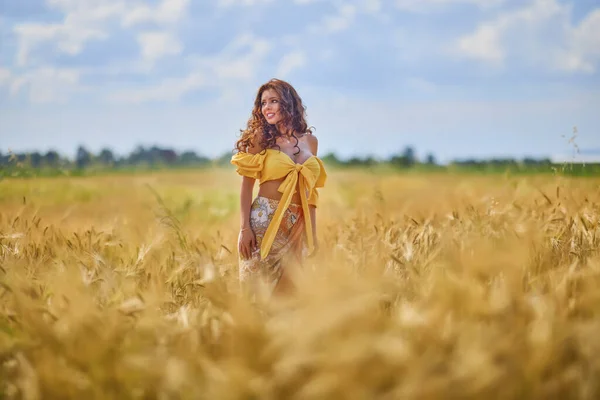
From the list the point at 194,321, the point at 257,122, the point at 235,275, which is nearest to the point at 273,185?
the point at 257,122

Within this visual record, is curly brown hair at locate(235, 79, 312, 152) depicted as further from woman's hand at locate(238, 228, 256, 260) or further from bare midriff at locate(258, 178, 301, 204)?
woman's hand at locate(238, 228, 256, 260)

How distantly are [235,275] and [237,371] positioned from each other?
7.97ft

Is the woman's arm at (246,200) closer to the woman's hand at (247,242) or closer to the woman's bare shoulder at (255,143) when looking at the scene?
the woman's hand at (247,242)

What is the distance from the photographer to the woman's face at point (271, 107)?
3.38 meters

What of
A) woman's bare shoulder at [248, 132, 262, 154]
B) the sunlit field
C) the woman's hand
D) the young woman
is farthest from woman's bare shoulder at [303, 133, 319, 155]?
the sunlit field

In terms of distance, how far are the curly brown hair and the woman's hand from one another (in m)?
0.49

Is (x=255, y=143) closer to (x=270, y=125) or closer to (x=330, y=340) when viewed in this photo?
(x=270, y=125)

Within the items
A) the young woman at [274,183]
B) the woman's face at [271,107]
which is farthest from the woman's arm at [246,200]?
the woman's face at [271,107]

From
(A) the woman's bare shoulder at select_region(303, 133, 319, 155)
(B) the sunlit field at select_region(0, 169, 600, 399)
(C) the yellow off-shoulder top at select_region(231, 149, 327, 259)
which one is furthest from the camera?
(A) the woman's bare shoulder at select_region(303, 133, 319, 155)

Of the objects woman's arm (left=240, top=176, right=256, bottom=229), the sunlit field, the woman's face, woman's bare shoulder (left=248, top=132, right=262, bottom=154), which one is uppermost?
the woman's face

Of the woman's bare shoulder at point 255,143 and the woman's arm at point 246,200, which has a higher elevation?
the woman's bare shoulder at point 255,143

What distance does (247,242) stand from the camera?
3.39 m

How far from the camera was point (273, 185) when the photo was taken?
3410 millimetres

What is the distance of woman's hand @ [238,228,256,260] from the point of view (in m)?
3.39
